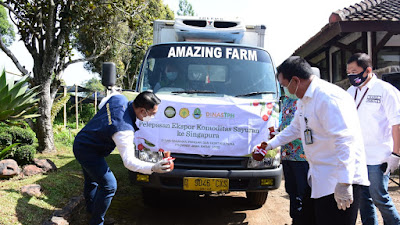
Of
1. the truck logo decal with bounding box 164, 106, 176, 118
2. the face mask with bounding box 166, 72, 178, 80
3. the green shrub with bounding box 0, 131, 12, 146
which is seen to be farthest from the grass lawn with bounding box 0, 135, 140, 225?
the face mask with bounding box 166, 72, 178, 80

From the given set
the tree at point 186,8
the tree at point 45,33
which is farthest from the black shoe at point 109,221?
the tree at point 186,8

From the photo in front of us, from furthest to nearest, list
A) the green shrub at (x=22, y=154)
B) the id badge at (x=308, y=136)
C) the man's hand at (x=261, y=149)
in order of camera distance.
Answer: the green shrub at (x=22, y=154)
the man's hand at (x=261, y=149)
the id badge at (x=308, y=136)

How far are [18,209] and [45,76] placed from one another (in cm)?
555

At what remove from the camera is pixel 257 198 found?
5965mm

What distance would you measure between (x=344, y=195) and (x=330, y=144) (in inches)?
14.1

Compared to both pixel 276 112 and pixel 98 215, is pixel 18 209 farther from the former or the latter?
pixel 276 112

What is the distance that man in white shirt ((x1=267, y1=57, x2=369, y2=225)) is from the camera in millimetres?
2605

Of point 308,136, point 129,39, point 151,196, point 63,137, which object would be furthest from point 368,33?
point 129,39

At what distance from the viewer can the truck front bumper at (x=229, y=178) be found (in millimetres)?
4738

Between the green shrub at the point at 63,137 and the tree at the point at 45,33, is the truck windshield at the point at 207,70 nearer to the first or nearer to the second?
the tree at the point at 45,33

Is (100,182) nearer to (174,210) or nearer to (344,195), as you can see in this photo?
(174,210)

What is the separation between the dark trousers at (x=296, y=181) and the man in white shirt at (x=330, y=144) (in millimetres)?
1673

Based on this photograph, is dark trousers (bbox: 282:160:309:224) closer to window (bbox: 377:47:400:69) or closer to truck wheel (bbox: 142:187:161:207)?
truck wheel (bbox: 142:187:161:207)

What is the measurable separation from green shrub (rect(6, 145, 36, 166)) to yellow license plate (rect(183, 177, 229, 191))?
3636 millimetres
